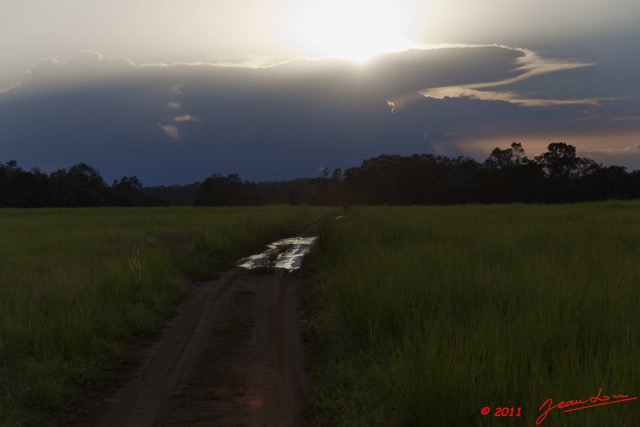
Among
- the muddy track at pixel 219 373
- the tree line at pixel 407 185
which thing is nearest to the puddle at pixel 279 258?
the muddy track at pixel 219 373

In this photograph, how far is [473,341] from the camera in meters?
4.52

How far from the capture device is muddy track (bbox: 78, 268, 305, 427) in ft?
17.5

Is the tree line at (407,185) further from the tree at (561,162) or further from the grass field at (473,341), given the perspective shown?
the grass field at (473,341)

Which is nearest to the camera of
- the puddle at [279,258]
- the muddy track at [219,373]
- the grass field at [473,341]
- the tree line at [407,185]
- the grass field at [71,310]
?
the grass field at [473,341]

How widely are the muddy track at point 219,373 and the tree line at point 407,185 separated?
88.8 meters

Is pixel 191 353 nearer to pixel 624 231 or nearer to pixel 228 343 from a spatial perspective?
pixel 228 343

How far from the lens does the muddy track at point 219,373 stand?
17.5 ft

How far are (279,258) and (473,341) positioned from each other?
15.5m

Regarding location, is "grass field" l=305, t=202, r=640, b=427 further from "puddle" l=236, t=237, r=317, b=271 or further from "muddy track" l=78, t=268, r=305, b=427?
"puddle" l=236, t=237, r=317, b=271

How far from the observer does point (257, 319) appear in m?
9.65

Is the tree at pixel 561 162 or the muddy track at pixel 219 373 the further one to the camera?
the tree at pixel 561 162

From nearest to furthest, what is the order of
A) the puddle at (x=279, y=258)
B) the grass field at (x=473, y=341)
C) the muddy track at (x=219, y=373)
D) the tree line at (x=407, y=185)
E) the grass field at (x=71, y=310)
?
the grass field at (x=473, y=341) < the muddy track at (x=219, y=373) < the grass field at (x=71, y=310) < the puddle at (x=279, y=258) < the tree line at (x=407, y=185)

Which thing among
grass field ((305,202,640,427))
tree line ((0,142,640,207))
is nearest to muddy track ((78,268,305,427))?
grass field ((305,202,640,427))

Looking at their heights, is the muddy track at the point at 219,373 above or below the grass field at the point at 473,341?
below
